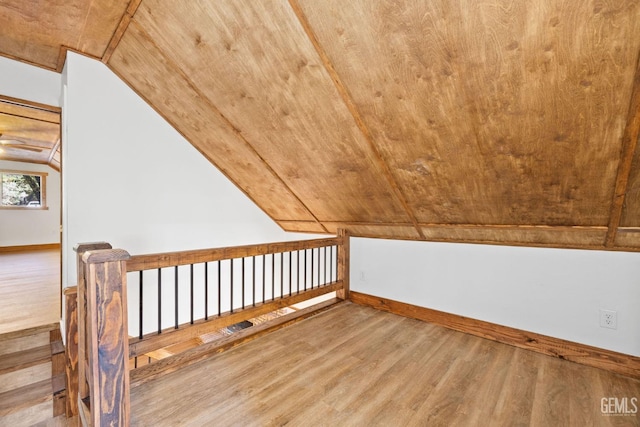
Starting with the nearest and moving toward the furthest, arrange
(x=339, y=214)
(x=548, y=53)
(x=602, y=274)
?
1. (x=548, y=53)
2. (x=602, y=274)
3. (x=339, y=214)

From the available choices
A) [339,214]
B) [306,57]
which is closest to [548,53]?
[306,57]

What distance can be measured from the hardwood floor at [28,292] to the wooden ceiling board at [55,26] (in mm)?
2386

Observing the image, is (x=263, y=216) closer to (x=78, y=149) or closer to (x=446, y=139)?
(x=78, y=149)

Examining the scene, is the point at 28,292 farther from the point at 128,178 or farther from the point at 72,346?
the point at 72,346

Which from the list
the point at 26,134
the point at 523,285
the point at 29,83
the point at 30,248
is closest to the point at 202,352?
the point at 523,285

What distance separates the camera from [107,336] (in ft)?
4.78

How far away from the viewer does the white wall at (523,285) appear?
2150 mm

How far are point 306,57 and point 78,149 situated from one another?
219 centimetres

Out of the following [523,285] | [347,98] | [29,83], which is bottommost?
[523,285]

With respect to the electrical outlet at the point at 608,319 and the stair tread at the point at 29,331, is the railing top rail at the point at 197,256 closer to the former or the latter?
the stair tread at the point at 29,331

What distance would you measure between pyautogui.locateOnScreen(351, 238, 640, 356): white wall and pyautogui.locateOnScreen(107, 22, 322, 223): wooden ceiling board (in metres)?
1.41

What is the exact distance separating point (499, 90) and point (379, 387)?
1920 mm

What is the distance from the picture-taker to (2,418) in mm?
1934

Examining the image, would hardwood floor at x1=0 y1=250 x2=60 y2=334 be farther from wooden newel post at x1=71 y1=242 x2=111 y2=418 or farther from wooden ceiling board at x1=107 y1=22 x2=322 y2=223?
wooden ceiling board at x1=107 y1=22 x2=322 y2=223
